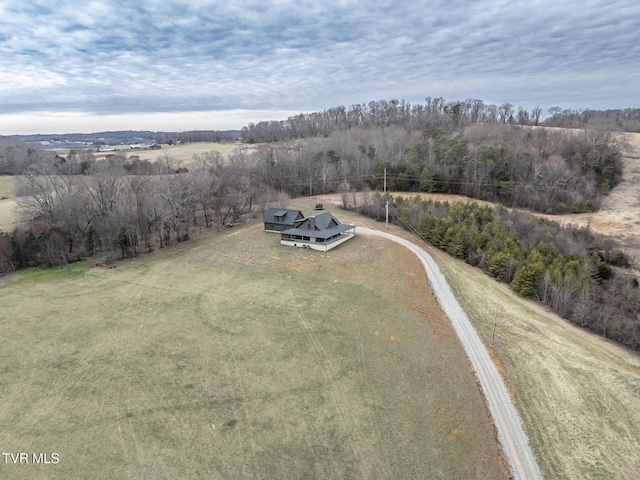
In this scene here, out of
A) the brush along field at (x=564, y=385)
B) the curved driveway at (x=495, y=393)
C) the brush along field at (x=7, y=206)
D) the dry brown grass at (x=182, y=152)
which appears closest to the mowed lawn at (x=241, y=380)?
the curved driveway at (x=495, y=393)

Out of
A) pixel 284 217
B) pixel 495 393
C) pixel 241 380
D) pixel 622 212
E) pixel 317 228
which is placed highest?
pixel 284 217

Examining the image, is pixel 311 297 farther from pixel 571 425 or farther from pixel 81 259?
pixel 81 259

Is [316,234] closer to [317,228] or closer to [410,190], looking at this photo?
[317,228]

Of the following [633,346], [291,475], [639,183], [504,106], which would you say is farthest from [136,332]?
[504,106]

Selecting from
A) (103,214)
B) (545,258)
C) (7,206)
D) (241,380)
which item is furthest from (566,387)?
(7,206)

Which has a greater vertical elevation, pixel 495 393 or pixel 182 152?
pixel 182 152
